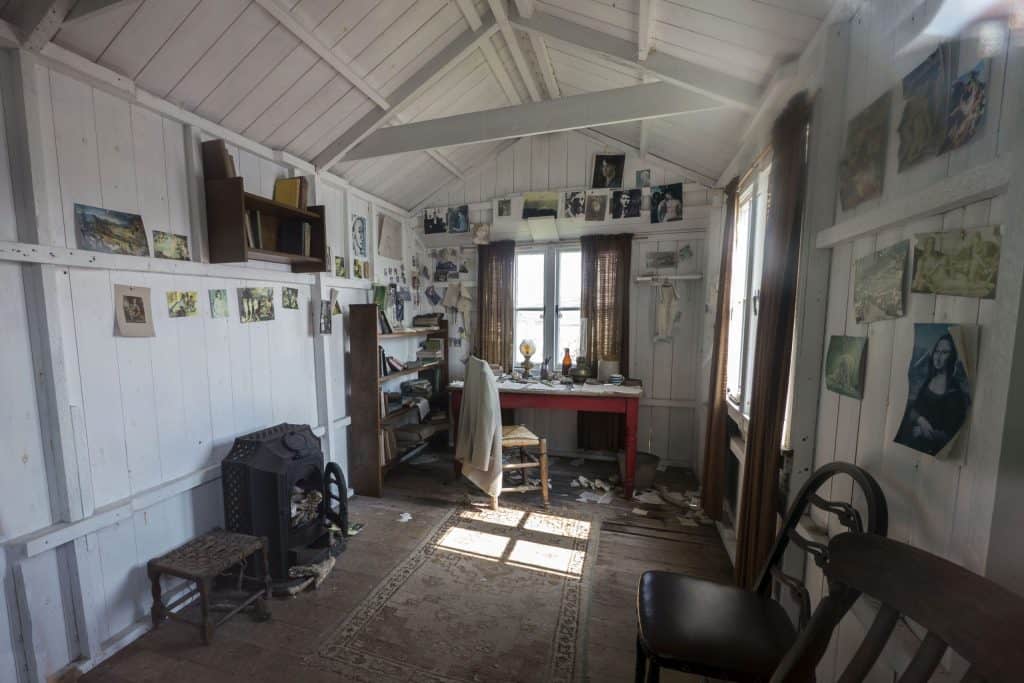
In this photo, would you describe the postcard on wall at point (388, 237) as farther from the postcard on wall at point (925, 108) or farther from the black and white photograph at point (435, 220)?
the postcard on wall at point (925, 108)

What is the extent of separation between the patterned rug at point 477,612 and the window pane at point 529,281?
2.02m

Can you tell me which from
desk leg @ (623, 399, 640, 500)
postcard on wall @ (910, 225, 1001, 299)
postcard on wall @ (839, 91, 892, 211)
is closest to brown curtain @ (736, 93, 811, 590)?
postcard on wall @ (839, 91, 892, 211)

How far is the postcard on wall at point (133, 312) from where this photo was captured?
5.32 ft

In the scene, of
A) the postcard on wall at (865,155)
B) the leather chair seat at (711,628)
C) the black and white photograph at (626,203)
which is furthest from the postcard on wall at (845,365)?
the black and white photograph at (626,203)

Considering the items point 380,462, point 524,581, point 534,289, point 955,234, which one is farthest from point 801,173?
point 380,462

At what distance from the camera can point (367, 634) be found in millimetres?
1681

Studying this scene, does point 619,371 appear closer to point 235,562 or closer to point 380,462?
point 380,462

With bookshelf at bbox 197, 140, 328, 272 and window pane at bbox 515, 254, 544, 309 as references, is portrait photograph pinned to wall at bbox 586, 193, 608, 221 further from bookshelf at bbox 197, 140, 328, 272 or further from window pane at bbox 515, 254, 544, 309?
bookshelf at bbox 197, 140, 328, 272

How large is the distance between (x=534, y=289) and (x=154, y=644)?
10.9 ft

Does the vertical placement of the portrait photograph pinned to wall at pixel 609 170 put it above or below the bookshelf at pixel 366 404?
above

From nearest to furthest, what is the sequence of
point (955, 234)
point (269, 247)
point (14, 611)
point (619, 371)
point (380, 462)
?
point (955, 234) < point (14, 611) < point (269, 247) < point (380, 462) < point (619, 371)

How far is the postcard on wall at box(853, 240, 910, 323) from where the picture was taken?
0.94 meters

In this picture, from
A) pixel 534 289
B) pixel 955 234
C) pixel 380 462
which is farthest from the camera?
pixel 534 289

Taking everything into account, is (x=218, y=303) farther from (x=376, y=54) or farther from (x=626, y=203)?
(x=626, y=203)
